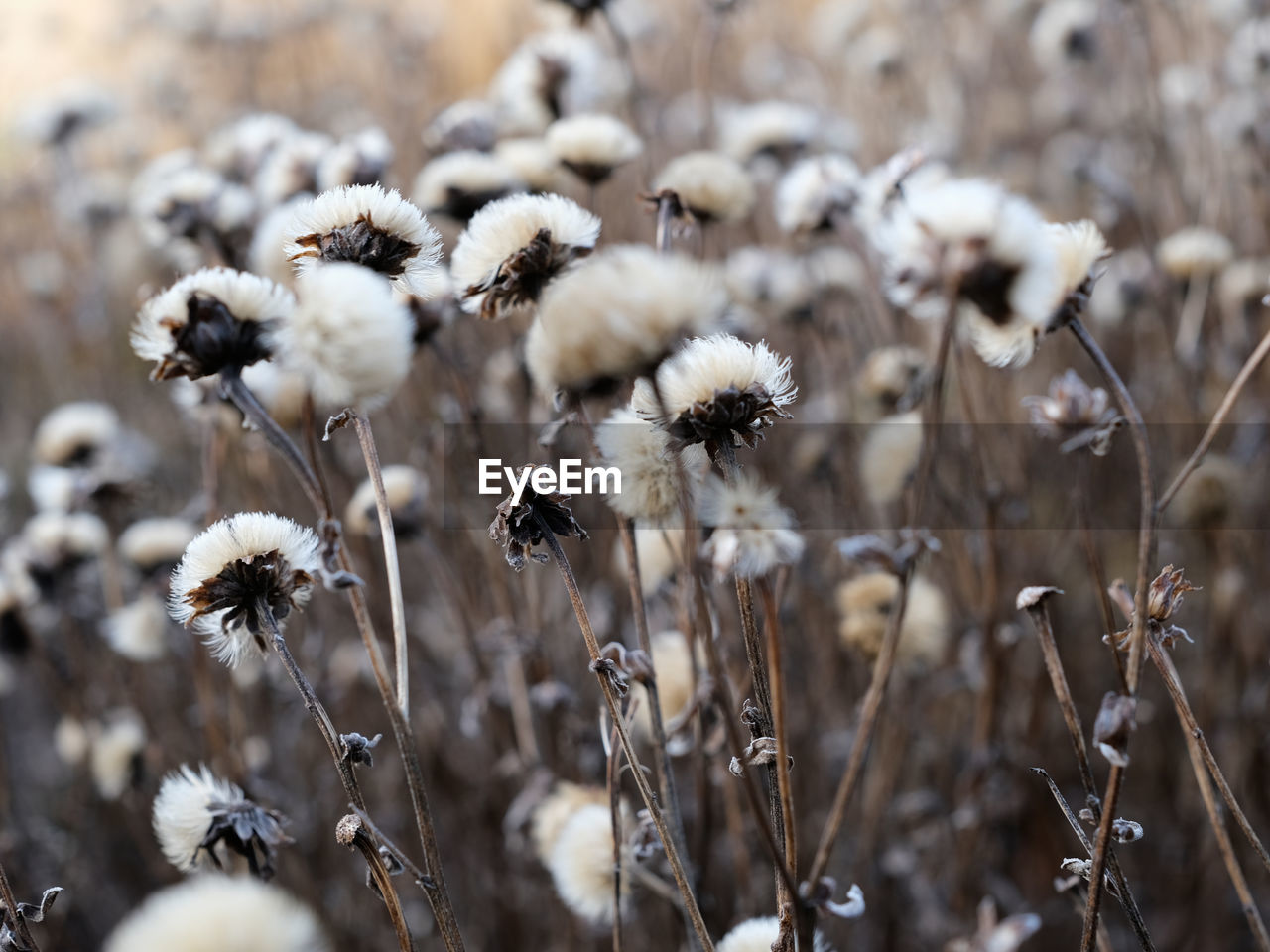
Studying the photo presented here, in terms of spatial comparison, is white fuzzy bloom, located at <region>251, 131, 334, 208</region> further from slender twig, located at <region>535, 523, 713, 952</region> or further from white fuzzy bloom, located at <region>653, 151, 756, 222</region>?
slender twig, located at <region>535, 523, 713, 952</region>

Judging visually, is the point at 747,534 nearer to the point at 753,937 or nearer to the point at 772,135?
the point at 753,937

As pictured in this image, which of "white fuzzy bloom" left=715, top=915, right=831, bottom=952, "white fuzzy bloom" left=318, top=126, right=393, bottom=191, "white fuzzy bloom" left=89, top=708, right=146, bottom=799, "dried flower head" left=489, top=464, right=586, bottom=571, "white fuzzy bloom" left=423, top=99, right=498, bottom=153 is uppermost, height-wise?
"white fuzzy bloom" left=423, top=99, right=498, bottom=153

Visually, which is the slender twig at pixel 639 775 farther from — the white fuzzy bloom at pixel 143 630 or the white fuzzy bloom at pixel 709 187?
the white fuzzy bloom at pixel 143 630

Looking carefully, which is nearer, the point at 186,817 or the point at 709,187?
the point at 186,817

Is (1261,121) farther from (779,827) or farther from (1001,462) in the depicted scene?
(779,827)

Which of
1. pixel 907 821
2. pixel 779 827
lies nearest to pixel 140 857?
pixel 907 821

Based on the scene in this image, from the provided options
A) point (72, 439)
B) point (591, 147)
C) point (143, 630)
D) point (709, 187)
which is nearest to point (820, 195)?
point (709, 187)

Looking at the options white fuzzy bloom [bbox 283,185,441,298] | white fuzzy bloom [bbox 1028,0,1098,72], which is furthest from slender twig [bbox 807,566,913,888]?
white fuzzy bloom [bbox 1028,0,1098,72]

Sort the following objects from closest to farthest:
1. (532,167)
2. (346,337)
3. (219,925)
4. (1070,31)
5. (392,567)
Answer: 1. (219,925)
2. (346,337)
3. (392,567)
4. (532,167)
5. (1070,31)
